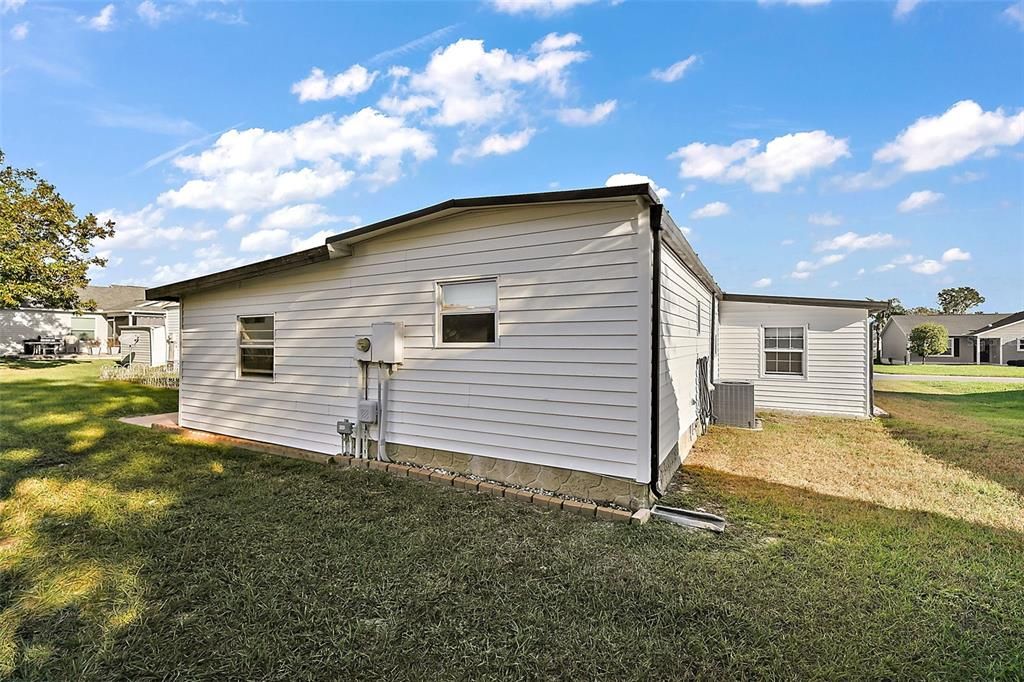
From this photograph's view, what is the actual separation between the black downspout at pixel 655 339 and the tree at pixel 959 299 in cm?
7076

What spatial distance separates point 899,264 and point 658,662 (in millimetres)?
25642

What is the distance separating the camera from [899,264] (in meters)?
20.6

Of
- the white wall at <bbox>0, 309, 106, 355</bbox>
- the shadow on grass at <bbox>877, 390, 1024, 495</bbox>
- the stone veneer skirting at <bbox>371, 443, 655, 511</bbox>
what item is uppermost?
the white wall at <bbox>0, 309, 106, 355</bbox>

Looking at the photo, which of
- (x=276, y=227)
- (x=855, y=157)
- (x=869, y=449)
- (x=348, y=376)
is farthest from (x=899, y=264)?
(x=276, y=227)

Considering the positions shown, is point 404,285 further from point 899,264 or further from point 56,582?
point 899,264

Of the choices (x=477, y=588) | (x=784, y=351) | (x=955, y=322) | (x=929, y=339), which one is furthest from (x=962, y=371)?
(x=477, y=588)

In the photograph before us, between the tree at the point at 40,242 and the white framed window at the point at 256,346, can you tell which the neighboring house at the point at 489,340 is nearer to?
the white framed window at the point at 256,346

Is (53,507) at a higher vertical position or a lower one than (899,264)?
lower

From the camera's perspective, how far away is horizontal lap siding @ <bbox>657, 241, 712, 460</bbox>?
16.0 ft

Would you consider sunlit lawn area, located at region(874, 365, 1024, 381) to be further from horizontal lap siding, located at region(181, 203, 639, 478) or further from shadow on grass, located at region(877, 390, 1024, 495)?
horizontal lap siding, located at region(181, 203, 639, 478)

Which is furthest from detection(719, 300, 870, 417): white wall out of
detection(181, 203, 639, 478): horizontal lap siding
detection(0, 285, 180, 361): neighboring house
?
detection(0, 285, 180, 361): neighboring house

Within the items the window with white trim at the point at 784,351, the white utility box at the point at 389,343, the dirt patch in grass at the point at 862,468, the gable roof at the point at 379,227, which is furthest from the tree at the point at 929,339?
the white utility box at the point at 389,343

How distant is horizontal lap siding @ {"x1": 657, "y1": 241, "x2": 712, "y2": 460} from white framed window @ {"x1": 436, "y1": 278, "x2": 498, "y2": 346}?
6.04 ft

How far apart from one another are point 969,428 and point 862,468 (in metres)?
4.67
